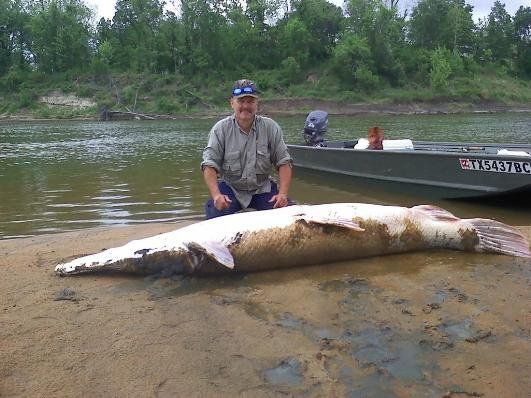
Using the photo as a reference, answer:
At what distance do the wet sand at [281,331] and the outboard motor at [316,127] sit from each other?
314 inches

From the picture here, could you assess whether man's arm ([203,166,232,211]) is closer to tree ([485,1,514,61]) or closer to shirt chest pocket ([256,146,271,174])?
shirt chest pocket ([256,146,271,174])

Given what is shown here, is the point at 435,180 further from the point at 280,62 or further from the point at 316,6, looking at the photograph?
the point at 316,6

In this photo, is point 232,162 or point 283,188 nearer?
point 283,188

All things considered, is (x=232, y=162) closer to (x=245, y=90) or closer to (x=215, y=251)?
(x=245, y=90)

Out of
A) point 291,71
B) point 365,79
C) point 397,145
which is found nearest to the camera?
point 397,145

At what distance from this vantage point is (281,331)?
3.38 meters

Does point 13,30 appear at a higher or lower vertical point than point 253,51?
higher

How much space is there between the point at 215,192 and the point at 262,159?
2.33 ft

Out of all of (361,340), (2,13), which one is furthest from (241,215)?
(2,13)

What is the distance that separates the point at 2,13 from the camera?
3103 inches

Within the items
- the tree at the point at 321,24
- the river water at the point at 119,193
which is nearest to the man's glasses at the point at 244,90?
the river water at the point at 119,193

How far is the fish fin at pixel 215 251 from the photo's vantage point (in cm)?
409

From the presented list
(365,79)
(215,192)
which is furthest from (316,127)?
(365,79)

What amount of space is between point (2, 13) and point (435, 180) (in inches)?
3395
